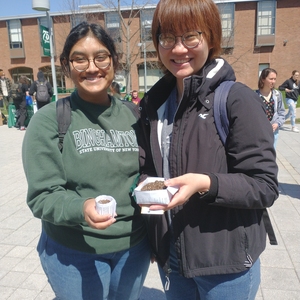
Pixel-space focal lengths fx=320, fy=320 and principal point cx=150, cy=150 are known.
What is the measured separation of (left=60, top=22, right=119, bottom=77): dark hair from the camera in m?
1.67

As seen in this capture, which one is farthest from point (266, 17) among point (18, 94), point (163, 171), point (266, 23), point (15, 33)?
point (163, 171)

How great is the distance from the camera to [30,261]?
11.3 ft

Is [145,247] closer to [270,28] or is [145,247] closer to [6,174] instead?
[6,174]

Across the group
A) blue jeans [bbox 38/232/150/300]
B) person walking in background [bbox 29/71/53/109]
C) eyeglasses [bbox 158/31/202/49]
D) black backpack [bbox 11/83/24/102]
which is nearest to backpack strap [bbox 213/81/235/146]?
eyeglasses [bbox 158/31/202/49]

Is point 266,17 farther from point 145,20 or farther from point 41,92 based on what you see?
point 41,92

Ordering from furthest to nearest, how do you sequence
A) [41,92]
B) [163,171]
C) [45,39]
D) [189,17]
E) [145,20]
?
[145,20], [41,92], [45,39], [163,171], [189,17]

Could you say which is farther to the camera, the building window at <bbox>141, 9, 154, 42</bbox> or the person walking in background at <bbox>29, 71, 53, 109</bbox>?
the building window at <bbox>141, 9, 154, 42</bbox>

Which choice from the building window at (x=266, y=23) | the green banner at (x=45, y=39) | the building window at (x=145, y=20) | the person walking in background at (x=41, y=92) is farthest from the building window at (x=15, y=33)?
the green banner at (x=45, y=39)

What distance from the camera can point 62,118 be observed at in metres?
Result: 1.64

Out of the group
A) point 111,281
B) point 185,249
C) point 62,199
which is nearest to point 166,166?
point 185,249

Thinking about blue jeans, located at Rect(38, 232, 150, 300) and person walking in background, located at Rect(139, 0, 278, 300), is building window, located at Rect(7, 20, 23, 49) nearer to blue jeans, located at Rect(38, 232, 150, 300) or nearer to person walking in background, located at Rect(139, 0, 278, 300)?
blue jeans, located at Rect(38, 232, 150, 300)

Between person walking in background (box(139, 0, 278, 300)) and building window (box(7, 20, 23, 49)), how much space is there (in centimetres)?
3664

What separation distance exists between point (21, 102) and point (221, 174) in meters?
12.5

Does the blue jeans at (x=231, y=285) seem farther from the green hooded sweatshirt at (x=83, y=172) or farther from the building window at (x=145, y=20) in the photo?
the building window at (x=145, y=20)
